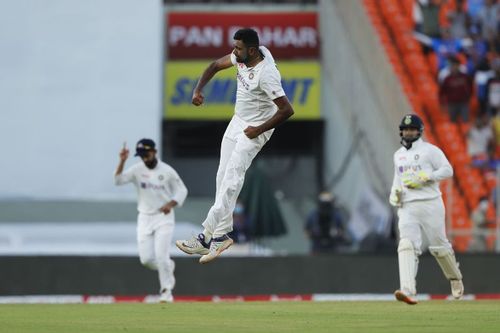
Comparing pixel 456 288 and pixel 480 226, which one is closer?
pixel 456 288

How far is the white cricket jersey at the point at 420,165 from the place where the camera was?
622 inches

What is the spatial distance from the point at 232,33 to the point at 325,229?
22.8ft

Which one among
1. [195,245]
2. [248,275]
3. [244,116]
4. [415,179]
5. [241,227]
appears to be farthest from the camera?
[241,227]

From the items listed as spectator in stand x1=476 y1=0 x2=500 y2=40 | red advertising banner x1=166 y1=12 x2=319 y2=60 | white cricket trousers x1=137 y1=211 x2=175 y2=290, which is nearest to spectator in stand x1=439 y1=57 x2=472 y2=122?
Result: spectator in stand x1=476 y1=0 x2=500 y2=40

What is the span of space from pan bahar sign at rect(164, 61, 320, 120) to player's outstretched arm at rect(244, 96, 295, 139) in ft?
52.5

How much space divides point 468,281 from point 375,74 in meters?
5.67

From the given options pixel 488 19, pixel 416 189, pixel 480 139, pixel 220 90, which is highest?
pixel 488 19

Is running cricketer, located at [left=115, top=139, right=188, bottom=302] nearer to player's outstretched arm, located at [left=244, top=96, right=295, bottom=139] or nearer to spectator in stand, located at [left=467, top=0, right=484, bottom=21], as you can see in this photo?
player's outstretched arm, located at [left=244, top=96, right=295, bottom=139]

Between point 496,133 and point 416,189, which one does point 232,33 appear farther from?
point 416,189

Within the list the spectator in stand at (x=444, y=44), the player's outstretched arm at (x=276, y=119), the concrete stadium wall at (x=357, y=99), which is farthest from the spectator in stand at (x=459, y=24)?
the player's outstretched arm at (x=276, y=119)

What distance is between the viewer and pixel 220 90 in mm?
29609

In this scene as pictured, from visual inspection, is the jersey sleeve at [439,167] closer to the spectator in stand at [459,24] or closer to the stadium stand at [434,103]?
the stadium stand at [434,103]

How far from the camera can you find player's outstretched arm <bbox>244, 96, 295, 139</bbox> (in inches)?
517

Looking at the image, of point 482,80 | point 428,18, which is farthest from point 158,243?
point 428,18
